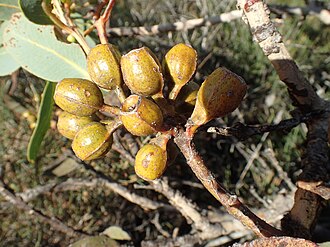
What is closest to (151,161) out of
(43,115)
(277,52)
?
(277,52)

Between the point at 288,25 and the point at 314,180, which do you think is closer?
the point at 314,180

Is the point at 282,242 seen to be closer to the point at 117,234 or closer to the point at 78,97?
the point at 78,97

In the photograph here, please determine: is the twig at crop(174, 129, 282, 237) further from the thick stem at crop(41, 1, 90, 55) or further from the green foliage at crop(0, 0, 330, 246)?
the green foliage at crop(0, 0, 330, 246)

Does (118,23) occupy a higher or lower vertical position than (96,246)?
lower

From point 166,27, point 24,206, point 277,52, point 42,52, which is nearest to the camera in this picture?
point 277,52

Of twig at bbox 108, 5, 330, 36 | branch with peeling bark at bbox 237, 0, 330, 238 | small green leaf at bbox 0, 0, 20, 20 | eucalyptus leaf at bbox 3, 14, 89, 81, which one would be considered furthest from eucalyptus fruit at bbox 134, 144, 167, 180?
twig at bbox 108, 5, 330, 36

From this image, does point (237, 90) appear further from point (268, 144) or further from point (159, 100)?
point (268, 144)

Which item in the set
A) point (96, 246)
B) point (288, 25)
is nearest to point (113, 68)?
point (96, 246)
